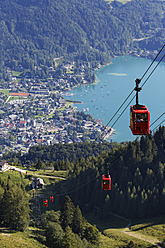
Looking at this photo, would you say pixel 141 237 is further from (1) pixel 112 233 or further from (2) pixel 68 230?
(2) pixel 68 230

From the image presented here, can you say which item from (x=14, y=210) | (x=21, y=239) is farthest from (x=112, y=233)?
(x=21, y=239)

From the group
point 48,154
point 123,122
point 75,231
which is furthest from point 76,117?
point 75,231

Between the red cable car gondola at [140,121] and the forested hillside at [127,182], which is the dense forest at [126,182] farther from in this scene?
the red cable car gondola at [140,121]

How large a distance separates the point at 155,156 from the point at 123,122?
355ft

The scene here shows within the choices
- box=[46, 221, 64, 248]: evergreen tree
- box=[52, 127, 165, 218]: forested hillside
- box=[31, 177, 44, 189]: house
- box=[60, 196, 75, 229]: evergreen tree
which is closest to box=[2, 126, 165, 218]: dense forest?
box=[52, 127, 165, 218]: forested hillside

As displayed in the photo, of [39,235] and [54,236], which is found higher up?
[54,236]

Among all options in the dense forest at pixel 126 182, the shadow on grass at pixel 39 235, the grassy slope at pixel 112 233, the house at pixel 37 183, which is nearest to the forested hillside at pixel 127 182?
the dense forest at pixel 126 182

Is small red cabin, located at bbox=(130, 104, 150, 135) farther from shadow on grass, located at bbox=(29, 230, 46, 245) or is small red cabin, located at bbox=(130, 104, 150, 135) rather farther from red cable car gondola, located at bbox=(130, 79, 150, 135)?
shadow on grass, located at bbox=(29, 230, 46, 245)

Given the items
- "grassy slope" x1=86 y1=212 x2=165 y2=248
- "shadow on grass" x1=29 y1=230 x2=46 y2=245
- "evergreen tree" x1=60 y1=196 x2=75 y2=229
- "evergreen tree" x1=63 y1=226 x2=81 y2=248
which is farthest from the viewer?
"grassy slope" x1=86 y1=212 x2=165 y2=248

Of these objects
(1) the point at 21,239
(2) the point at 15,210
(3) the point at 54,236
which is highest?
(2) the point at 15,210

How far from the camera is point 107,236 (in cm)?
5472

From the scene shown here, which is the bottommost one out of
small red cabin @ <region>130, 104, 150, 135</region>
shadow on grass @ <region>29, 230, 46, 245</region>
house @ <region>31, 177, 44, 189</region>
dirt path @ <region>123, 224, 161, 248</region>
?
dirt path @ <region>123, 224, 161, 248</region>

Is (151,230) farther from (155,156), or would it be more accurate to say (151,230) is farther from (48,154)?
(48,154)

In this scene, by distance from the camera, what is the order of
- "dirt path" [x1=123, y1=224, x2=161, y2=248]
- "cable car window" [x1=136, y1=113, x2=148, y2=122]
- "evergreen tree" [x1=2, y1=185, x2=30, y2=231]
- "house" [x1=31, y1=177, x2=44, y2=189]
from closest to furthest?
"cable car window" [x1=136, y1=113, x2=148, y2=122] → "evergreen tree" [x1=2, y1=185, x2=30, y2=231] → "dirt path" [x1=123, y1=224, x2=161, y2=248] → "house" [x1=31, y1=177, x2=44, y2=189]
